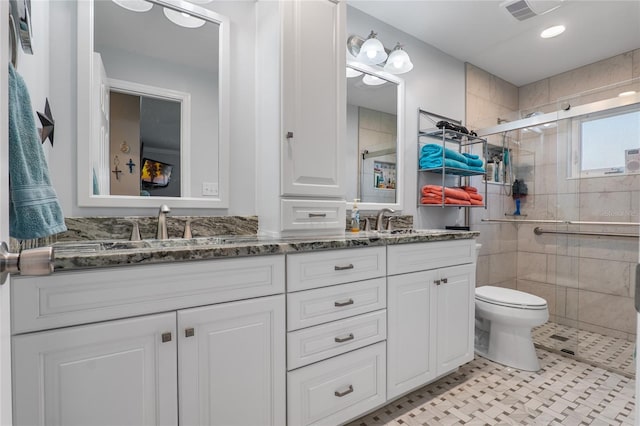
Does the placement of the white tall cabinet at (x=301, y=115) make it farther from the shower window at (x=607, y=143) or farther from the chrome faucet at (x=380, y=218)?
the shower window at (x=607, y=143)

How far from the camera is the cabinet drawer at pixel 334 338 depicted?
127 cm

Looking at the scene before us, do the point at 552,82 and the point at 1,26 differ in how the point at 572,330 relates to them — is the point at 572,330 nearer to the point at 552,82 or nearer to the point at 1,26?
the point at 552,82

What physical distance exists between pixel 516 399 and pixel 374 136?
6.00 feet

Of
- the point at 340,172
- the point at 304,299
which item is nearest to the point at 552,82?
the point at 340,172

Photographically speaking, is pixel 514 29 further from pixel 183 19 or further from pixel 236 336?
pixel 236 336

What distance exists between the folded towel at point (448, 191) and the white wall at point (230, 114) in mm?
1392

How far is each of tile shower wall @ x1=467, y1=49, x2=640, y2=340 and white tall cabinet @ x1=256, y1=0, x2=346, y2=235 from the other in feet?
5.81

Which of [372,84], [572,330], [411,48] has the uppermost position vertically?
[411,48]

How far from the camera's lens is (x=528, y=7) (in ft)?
6.66

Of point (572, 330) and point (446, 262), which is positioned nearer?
point (446, 262)

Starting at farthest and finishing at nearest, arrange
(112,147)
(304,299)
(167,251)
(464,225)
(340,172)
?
1. (464,225)
2. (340,172)
3. (112,147)
4. (304,299)
5. (167,251)

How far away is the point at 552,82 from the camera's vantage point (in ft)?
10.3

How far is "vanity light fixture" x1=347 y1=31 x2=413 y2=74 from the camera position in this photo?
2.07 meters

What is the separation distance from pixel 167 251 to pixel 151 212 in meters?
0.60
